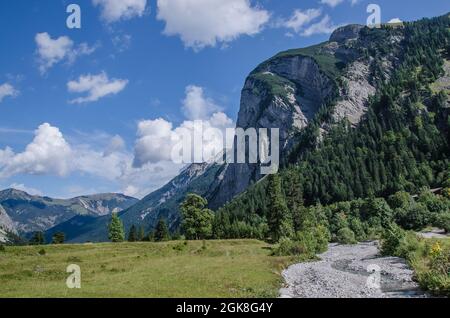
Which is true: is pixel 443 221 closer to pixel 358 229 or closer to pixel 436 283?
pixel 358 229

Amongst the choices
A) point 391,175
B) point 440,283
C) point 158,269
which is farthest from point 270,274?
point 391,175

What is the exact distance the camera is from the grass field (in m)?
32.2

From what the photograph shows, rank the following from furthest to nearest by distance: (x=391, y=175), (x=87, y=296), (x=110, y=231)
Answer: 1. (x=391, y=175)
2. (x=110, y=231)
3. (x=87, y=296)

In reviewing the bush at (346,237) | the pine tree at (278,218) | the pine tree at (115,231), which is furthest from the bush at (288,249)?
the pine tree at (115,231)

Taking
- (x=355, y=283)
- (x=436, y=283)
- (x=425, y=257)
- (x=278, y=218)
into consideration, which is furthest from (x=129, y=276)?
(x=278, y=218)

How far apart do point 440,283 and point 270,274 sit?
59.6 feet

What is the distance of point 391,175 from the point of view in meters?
197

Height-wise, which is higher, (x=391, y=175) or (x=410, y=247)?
(x=391, y=175)

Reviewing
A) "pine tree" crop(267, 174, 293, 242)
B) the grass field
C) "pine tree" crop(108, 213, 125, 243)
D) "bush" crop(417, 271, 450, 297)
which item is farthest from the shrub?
"bush" crop(417, 271, 450, 297)

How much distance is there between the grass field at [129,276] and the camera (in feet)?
105

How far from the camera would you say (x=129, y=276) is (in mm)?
42531
